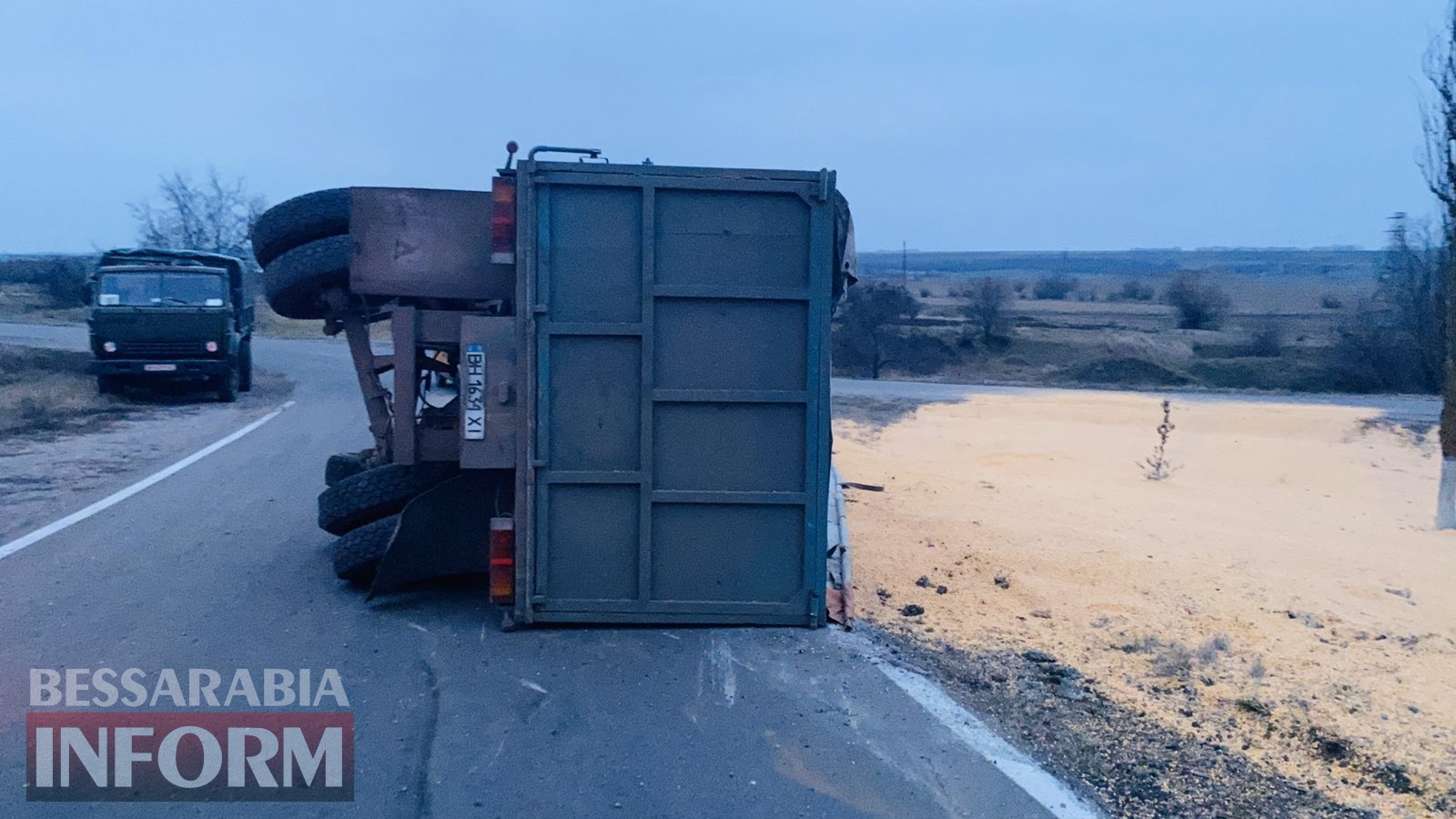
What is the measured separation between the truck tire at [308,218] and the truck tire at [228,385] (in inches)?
578

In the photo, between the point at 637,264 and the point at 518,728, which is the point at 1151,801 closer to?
the point at 518,728

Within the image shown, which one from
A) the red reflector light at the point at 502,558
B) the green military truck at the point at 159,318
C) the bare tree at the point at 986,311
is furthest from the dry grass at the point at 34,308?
the red reflector light at the point at 502,558

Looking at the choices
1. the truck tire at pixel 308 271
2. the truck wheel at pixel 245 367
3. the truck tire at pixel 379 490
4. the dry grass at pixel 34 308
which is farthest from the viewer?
the dry grass at pixel 34 308

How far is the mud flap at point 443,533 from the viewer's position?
265 inches

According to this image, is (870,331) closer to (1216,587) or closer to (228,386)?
(228,386)

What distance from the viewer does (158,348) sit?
20.2 meters

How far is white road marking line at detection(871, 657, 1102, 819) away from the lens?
14.2 feet

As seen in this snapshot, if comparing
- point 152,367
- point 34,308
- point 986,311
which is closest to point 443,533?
point 152,367

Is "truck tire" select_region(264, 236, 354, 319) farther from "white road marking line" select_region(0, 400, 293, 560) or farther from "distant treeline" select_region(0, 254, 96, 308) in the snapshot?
"distant treeline" select_region(0, 254, 96, 308)

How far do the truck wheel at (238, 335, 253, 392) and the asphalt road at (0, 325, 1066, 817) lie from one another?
49.4 feet

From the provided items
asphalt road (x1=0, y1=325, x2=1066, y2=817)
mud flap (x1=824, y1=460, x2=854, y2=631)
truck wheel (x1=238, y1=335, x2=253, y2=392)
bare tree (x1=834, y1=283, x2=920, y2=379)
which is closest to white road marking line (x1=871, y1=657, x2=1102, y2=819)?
asphalt road (x1=0, y1=325, x2=1066, y2=817)

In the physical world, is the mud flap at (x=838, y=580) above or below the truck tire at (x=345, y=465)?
below

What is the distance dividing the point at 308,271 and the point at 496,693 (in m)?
3.39

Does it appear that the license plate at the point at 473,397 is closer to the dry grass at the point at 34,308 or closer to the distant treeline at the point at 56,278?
the dry grass at the point at 34,308
